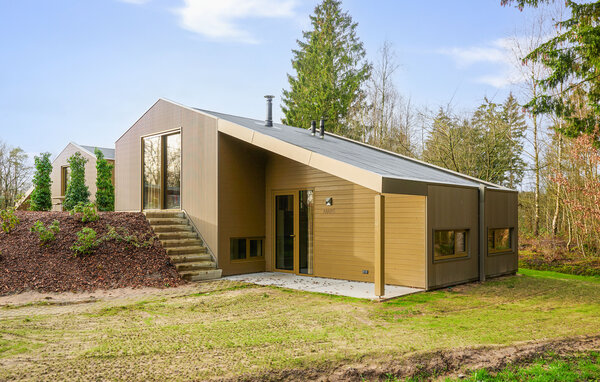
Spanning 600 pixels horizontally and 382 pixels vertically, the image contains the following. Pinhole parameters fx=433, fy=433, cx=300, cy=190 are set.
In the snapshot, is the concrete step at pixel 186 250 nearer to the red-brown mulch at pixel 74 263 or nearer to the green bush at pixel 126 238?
the red-brown mulch at pixel 74 263

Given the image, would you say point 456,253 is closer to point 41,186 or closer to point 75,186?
point 75,186

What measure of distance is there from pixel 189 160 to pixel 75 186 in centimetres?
576

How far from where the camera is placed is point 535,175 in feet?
54.6

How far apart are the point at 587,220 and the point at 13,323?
609 inches

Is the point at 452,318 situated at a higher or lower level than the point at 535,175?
lower

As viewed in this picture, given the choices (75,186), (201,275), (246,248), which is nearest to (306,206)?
(246,248)

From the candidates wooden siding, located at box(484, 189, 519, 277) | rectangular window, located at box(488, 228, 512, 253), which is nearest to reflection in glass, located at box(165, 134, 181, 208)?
wooden siding, located at box(484, 189, 519, 277)

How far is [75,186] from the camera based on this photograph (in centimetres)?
1387

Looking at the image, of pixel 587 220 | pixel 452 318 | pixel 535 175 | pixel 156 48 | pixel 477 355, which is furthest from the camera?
pixel 535 175

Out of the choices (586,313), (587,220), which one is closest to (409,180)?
(586,313)

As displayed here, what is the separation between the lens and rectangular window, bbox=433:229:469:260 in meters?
8.12

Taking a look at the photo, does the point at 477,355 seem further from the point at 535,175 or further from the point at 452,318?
the point at 535,175

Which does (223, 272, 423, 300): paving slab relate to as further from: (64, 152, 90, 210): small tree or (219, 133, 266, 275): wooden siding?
(64, 152, 90, 210): small tree

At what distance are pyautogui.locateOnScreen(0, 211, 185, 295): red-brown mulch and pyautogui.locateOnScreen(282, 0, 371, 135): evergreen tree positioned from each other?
48.8 ft
